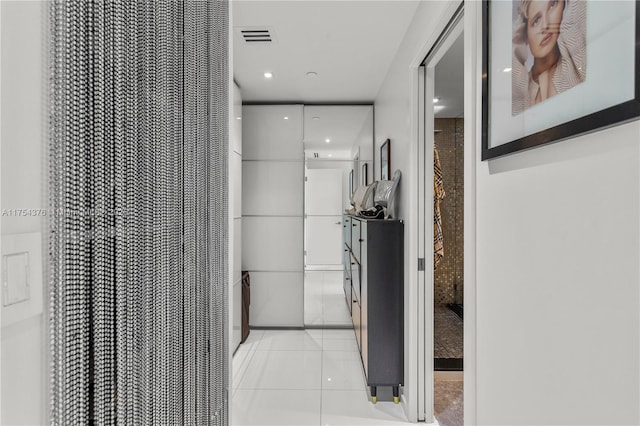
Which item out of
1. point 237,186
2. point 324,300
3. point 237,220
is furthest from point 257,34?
point 324,300

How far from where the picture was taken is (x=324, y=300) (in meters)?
4.21

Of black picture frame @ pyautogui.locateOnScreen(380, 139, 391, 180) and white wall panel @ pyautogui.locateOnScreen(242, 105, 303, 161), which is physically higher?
white wall panel @ pyautogui.locateOnScreen(242, 105, 303, 161)

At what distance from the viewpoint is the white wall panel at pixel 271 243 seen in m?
4.16

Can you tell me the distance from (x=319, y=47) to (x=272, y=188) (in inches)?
71.1

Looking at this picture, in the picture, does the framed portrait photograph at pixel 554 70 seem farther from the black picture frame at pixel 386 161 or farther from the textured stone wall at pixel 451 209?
the textured stone wall at pixel 451 209

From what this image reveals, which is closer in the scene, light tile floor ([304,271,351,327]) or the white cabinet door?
the white cabinet door

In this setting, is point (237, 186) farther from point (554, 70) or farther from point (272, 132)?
point (554, 70)

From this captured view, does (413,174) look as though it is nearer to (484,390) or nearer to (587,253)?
(484,390)

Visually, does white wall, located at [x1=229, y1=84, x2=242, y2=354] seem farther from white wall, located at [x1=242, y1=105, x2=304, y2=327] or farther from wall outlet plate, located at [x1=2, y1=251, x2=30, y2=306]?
wall outlet plate, located at [x1=2, y1=251, x2=30, y2=306]

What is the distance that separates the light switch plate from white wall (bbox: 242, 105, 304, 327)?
12.0ft

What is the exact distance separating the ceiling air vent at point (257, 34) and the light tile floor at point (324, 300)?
249 cm

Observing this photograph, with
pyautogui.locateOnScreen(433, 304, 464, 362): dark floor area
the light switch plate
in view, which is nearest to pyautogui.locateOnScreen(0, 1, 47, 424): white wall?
the light switch plate

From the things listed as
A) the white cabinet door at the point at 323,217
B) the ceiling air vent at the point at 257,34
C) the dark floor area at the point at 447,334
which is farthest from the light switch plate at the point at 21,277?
the white cabinet door at the point at 323,217

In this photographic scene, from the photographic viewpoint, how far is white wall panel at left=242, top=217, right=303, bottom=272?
13.6 ft
